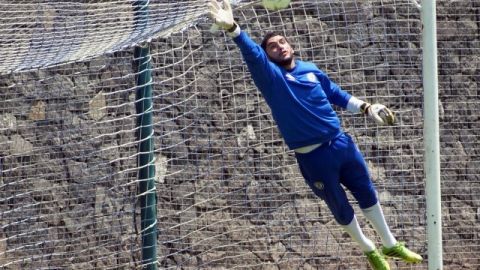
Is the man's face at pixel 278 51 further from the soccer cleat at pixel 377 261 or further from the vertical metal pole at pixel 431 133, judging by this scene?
the soccer cleat at pixel 377 261

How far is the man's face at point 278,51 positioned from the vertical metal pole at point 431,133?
2.65ft

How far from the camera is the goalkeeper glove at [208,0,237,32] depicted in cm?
564

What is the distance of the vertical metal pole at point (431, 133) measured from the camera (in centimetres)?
573

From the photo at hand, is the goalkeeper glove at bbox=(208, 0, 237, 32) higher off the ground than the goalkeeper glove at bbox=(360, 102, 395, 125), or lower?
higher

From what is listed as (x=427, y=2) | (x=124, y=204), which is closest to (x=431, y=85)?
(x=427, y=2)

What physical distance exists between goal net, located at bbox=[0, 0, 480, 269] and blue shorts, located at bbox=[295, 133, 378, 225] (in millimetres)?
1400

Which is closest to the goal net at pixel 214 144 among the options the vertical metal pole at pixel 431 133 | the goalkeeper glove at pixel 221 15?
the goalkeeper glove at pixel 221 15

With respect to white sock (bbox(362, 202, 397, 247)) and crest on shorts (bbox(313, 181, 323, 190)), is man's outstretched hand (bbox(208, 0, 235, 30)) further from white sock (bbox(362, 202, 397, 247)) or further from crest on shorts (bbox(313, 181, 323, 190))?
white sock (bbox(362, 202, 397, 247))

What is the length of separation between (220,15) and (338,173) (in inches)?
43.6

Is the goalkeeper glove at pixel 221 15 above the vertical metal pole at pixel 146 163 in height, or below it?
above

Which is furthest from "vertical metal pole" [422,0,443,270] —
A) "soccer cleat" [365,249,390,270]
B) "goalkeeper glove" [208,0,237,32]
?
"goalkeeper glove" [208,0,237,32]

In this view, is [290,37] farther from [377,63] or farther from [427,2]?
[427,2]

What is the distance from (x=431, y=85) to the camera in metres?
5.74

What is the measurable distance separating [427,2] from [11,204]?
3070mm
